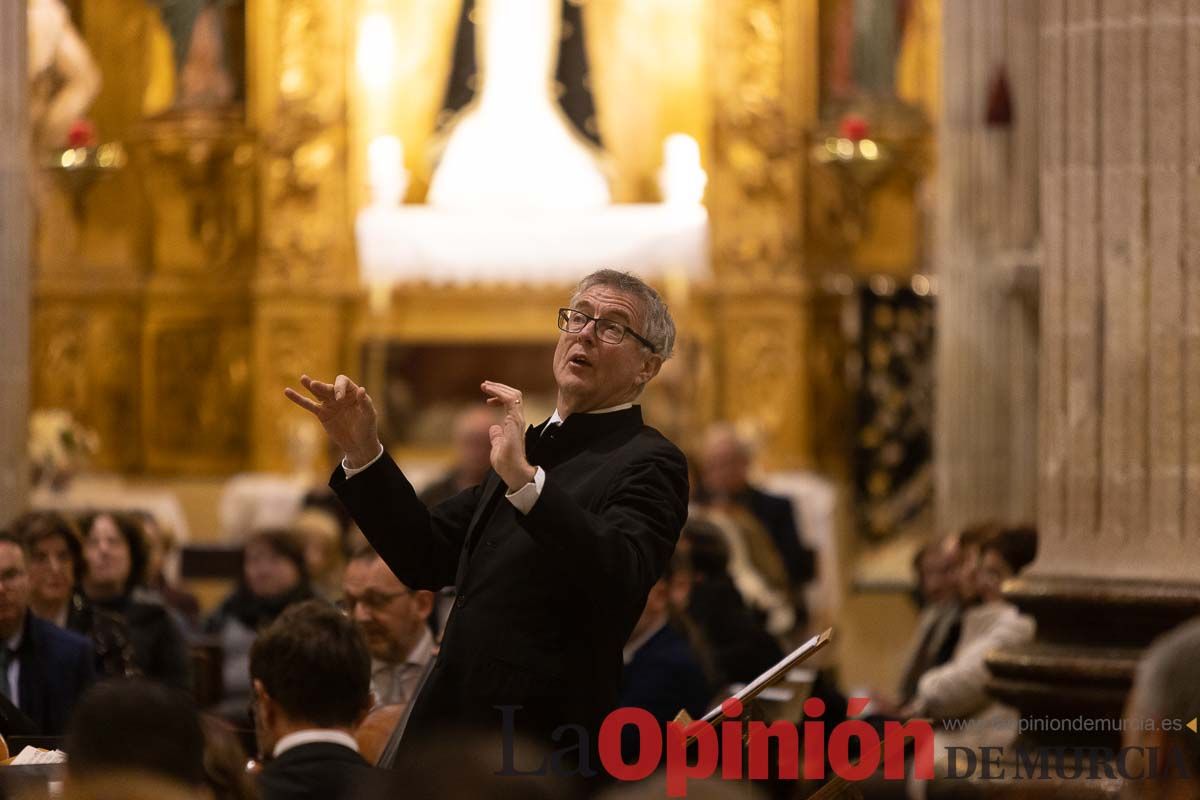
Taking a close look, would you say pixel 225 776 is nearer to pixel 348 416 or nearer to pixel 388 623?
pixel 348 416

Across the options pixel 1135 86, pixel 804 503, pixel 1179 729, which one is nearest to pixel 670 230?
pixel 804 503

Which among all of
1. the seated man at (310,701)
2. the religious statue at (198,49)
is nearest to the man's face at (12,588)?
the seated man at (310,701)

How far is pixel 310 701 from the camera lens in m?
4.35

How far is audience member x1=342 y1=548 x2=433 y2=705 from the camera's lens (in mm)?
5961

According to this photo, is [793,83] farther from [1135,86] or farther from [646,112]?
[1135,86]

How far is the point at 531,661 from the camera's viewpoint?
171 inches

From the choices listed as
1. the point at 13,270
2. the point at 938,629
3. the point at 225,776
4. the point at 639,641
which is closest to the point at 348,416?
the point at 225,776

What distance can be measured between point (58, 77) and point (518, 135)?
3.32 meters

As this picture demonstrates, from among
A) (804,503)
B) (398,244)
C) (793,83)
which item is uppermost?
(793,83)

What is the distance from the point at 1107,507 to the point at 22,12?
13.3 ft

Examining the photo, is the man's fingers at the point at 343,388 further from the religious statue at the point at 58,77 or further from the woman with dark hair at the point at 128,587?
the religious statue at the point at 58,77

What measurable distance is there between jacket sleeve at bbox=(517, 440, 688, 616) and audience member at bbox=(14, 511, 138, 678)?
2775 mm

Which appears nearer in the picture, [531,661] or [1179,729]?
[1179,729]

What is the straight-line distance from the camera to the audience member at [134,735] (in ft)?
10.1
